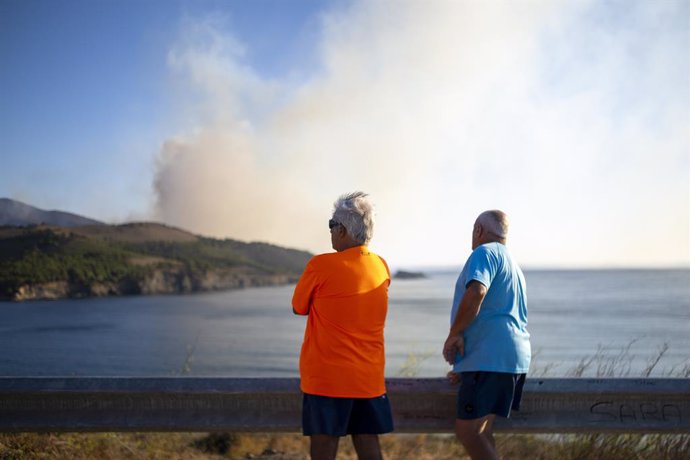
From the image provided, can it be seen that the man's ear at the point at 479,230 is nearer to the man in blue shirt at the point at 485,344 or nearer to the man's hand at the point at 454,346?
the man in blue shirt at the point at 485,344

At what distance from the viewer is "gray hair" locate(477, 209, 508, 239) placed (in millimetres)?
3549

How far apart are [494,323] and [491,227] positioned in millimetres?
551

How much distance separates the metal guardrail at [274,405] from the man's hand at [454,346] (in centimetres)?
46

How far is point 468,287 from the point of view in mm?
3295

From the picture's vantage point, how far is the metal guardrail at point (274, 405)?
3.82 m

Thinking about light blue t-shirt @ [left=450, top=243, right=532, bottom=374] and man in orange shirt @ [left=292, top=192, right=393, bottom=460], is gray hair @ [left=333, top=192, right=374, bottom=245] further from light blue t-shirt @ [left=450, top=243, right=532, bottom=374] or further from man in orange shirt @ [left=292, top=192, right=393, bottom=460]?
light blue t-shirt @ [left=450, top=243, right=532, bottom=374]

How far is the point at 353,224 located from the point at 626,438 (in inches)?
111

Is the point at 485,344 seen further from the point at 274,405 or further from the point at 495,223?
the point at 274,405

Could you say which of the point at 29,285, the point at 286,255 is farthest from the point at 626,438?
the point at 286,255

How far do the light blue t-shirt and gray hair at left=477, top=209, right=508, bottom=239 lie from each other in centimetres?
12

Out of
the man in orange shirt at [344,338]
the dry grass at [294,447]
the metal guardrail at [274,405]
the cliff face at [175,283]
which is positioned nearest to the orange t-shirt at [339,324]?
the man in orange shirt at [344,338]

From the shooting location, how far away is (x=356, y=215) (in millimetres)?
3240

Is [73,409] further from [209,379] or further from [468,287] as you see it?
[468,287]

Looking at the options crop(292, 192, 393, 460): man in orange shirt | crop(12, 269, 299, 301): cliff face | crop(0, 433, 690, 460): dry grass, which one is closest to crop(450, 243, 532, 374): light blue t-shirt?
crop(292, 192, 393, 460): man in orange shirt
